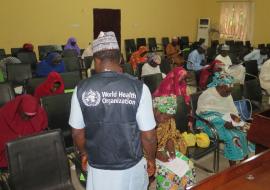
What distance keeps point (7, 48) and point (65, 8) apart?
6.53 feet

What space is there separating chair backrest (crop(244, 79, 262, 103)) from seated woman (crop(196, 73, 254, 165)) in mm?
657

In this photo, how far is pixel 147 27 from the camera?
11117 mm

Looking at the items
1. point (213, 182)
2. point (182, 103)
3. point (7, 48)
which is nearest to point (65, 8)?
point (7, 48)

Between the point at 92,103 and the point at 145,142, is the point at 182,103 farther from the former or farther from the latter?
the point at 92,103

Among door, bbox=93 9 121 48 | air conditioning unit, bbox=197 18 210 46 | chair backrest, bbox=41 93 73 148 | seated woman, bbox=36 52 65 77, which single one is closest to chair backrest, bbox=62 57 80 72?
seated woman, bbox=36 52 65 77

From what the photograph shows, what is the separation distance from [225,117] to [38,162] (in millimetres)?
2000

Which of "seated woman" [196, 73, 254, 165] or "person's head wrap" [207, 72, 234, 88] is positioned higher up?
"person's head wrap" [207, 72, 234, 88]

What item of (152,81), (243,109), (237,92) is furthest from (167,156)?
(152,81)

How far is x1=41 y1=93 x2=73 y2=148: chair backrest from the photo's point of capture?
3.16 m

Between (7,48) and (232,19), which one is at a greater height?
(232,19)

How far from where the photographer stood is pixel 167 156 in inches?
95.4

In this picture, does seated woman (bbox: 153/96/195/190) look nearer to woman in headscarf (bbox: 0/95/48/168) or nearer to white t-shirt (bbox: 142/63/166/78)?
woman in headscarf (bbox: 0/95/48/168)

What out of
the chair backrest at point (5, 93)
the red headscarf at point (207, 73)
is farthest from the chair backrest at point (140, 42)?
the chair backrest at point (5, 93)

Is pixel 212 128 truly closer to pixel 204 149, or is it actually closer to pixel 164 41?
pixel 204 149
